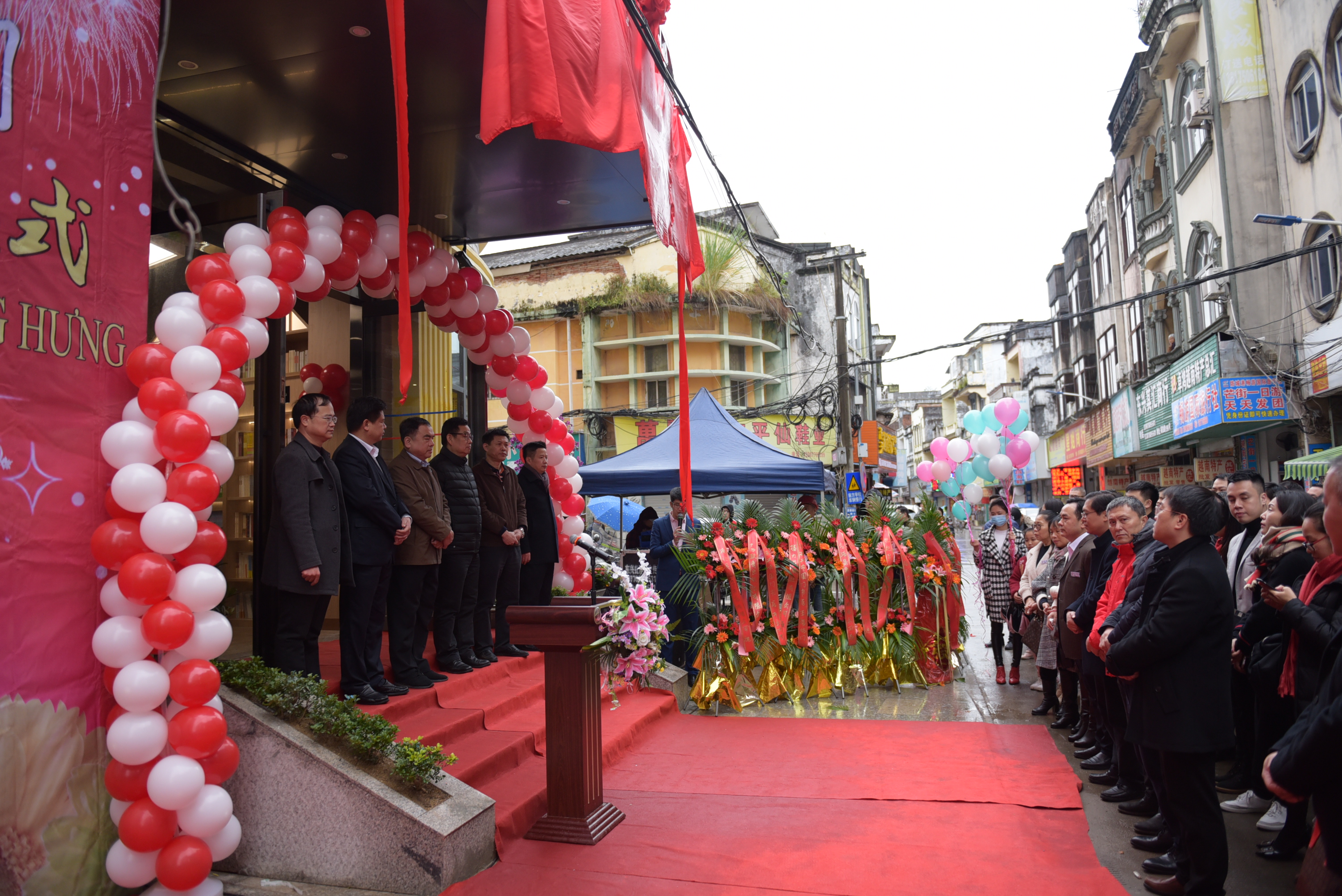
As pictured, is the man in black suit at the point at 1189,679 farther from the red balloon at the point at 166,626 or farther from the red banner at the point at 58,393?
the red banner at the point at 58,393

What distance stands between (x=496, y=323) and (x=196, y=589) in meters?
3.97

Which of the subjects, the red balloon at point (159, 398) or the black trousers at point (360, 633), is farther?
the black trousers at point (360, 633)

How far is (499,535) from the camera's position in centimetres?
622

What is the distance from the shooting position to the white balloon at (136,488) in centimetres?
338

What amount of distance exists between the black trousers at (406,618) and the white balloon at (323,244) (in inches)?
76.2

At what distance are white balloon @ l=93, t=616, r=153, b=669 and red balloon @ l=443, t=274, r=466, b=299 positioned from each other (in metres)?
3.68

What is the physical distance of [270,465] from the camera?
5262mm

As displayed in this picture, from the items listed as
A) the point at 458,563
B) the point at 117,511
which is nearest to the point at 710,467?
the point at 458,563

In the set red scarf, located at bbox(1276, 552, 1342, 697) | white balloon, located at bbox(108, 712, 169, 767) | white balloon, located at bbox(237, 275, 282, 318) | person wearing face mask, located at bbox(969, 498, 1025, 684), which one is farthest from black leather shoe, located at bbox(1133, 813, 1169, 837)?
white balloon, located at bbox(237, 275, 282, 318)

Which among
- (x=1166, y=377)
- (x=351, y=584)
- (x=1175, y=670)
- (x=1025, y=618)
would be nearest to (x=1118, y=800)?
(x=1175, y=670)

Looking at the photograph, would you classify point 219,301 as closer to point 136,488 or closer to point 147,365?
point 147,365

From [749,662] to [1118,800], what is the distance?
3.16m

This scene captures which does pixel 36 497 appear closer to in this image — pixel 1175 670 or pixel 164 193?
pixel 164 193

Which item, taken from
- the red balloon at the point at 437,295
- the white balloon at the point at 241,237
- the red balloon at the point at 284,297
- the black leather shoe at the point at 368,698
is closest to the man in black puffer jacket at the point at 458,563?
the black leather shoe at the point at 368,698
